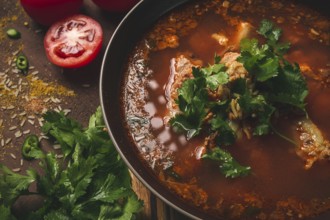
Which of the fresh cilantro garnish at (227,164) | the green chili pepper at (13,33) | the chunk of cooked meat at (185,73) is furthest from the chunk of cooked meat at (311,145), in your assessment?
the green chili pepper at (13,33)

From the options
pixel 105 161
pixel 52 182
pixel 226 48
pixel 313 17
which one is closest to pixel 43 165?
pixel 52 182

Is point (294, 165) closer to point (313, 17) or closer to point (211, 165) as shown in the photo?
point (211, 165)

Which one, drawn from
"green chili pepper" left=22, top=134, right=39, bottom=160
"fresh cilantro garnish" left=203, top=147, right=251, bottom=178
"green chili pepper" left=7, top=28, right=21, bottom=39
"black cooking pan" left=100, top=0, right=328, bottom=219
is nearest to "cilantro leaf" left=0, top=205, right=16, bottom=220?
"green chili pepper" left=22, top=134, right=39, bottom=160

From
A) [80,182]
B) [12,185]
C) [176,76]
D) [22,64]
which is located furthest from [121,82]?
[22,64]

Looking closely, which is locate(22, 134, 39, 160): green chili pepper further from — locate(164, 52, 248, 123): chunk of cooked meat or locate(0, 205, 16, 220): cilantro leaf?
locate(164, 52, 248, 123): chunk of cooked meat

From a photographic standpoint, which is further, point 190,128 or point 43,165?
point 43,165
